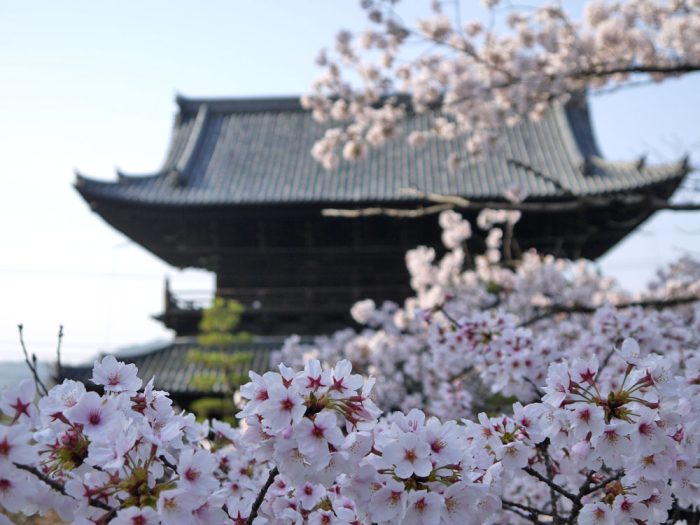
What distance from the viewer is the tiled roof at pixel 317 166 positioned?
13.9 m

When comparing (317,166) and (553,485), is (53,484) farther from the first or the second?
(317,166)

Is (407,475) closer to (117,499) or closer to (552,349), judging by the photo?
(117,499)

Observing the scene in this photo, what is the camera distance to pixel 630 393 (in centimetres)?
169

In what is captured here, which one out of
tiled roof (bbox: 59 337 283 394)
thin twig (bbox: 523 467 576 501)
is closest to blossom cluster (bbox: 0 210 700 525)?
thin twig (bbox: 523 467 576 501)

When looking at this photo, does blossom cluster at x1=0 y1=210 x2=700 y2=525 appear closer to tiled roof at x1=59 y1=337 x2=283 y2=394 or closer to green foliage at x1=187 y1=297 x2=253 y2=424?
green foliage at x1=187 y1=297 x2=253 y2=424

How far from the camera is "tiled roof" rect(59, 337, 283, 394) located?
12680 millimetres

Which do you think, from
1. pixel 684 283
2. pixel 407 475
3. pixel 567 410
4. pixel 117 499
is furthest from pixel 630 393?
pixel 684 283

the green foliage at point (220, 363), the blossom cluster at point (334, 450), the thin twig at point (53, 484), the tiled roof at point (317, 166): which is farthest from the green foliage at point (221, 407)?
the thin twig at point (53, 484)

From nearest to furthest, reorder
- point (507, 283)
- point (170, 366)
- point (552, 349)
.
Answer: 1. point (552, 349)
2. point (507, 283)
3. point (170, 366)

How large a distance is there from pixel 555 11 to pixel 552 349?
7.00 meters

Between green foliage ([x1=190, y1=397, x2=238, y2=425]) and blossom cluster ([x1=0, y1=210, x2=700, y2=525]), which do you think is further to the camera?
green foliage ([x1=190, y1=397, x2=238, y2=425])

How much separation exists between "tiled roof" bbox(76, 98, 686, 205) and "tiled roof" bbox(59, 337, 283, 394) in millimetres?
3357

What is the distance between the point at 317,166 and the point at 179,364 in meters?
6.34

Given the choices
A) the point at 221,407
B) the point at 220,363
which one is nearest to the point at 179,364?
the point at 220,363
